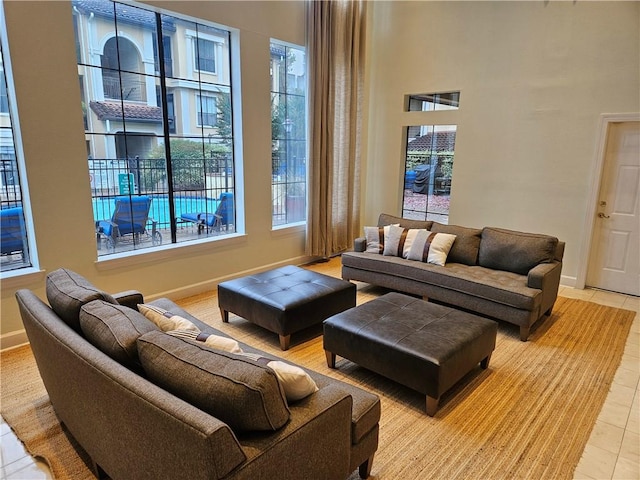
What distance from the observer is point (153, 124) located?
392 cm

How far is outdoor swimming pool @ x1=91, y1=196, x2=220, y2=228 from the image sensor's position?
370cm

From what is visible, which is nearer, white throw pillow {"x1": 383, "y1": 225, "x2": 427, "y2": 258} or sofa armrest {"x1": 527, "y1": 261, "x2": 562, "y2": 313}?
sofa armrest {"x1": 527, "y1": 261, "x2": 562, "y2": 313}

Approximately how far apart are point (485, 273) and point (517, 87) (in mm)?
2394

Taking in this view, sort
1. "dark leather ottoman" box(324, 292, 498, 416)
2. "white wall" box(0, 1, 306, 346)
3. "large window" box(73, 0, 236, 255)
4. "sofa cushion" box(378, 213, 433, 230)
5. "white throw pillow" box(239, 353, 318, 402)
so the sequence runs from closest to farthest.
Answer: "white throw pillow" box(239, 353, 318, 402) < "dark leather ottoman" box(324, 292, 498, 416) < "white wall" box(0, 1, 306, 346) < "large window" box(73, 0, 236, 255) < "sofa cushion" box(378, 213, 433, 230)

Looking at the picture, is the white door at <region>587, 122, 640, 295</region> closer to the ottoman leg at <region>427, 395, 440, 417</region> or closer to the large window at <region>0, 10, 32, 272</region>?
the ottoman leg at <region>427, 395, 440, 417</region>

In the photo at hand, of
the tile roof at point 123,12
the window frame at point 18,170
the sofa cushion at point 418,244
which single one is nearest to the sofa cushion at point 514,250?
the sofa cushion at point 418,244

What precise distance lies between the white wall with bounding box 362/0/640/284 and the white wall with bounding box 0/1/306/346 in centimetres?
179

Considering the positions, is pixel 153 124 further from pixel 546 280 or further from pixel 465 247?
pixel 546 280

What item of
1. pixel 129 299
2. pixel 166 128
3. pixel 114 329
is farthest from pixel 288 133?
pixel 114 329

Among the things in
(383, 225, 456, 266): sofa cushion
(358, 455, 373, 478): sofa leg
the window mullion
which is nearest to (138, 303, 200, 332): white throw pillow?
(358, 455, 373, 478): sofa leg

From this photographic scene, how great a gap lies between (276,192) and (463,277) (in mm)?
2538

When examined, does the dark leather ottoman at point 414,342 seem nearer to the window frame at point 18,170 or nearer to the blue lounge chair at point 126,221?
the blue lounge chair at point 126,221

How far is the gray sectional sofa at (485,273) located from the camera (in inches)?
133

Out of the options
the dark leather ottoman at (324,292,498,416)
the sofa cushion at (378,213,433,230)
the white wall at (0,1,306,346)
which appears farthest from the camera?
the sofa cushion at (378,213,433,230)
